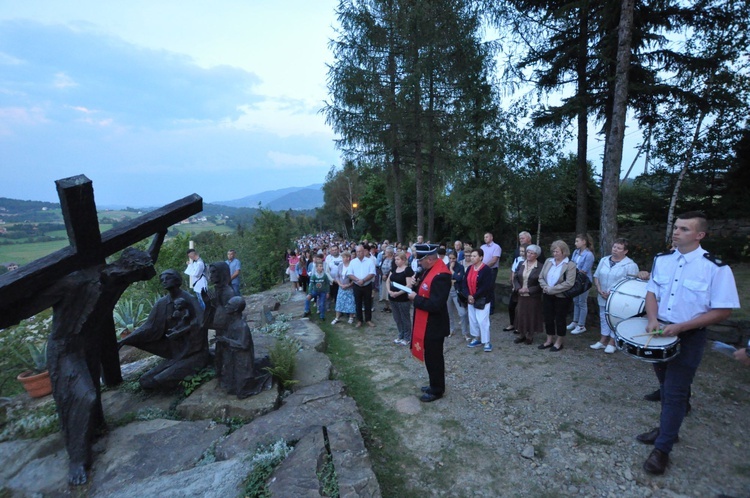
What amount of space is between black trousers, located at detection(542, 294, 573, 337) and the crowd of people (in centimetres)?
2

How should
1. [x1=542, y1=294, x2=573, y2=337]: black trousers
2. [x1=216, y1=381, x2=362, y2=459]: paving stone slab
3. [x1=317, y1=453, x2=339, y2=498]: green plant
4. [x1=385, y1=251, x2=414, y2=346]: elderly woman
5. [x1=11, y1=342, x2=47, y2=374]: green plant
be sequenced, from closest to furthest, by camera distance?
[x1=317, y1=453, x2=339, y2=498]: green plant < [x1=216, y1=381, x2=362, y2=459]: paving stone slab < [x1=11, y1=342, x2=47, y2=374]: green plant < [x1=542, y1=294, x2=573, y2=337]: black trousers < [x1=385, y1=251, x2=414, y2=346]: elderly woman

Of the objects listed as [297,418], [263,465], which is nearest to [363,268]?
[297,418]

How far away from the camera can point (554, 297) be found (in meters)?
5.53

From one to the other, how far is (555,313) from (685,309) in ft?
9.59

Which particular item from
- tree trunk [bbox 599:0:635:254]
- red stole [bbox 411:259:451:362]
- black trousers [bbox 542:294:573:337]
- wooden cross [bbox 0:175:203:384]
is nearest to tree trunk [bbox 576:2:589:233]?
tree trunk [bbox 599:0:635:254]

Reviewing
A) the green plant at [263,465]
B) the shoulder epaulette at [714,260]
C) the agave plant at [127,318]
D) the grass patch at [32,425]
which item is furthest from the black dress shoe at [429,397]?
the agave plant at [127,318]

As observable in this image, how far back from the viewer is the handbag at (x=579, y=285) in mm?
5273

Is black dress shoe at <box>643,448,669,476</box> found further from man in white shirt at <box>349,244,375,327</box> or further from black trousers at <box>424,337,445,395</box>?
man in white shirt at <box>349,244,375,327</box>

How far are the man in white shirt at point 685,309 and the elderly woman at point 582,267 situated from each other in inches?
113

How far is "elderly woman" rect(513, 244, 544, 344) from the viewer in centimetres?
573

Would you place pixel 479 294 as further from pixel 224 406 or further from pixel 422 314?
pixel 224 406

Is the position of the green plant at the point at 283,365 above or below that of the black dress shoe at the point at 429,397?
above

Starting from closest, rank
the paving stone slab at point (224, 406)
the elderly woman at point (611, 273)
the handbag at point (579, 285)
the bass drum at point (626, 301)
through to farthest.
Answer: the bass drum at point (626, 301) < the paving stone slab at point (224, 406) < the elderly woman at point (611, 273) < the handbag at point (579, 285)

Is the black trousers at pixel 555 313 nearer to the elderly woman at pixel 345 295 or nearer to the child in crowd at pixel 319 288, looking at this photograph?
the elderly woman at pixel 345 295
